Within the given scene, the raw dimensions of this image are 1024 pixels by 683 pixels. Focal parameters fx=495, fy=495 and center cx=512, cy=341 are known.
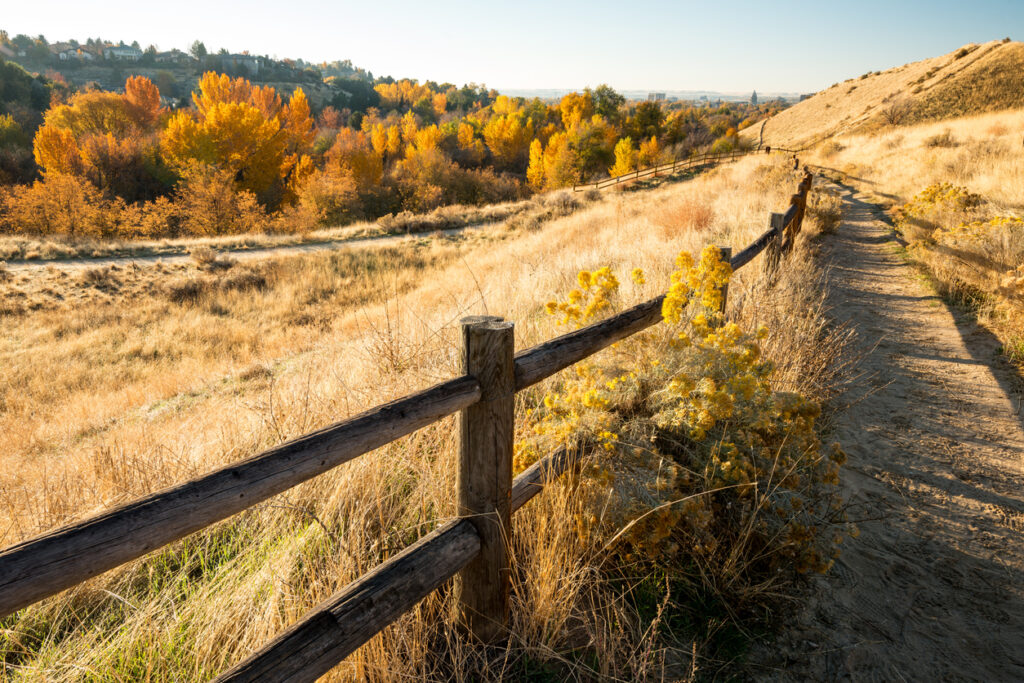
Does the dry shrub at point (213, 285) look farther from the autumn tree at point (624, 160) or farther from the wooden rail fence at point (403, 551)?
the autumn tree at point (624, 160)

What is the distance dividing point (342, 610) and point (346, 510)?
135cm

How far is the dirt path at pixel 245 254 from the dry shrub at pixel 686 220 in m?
12.9

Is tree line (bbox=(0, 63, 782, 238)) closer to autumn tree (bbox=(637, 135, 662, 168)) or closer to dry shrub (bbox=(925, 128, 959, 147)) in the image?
autumn tree (bbox=(637, 135, 662, 168))

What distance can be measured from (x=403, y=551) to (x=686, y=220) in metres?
10.0

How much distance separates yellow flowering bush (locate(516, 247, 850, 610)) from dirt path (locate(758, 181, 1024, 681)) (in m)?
0.29

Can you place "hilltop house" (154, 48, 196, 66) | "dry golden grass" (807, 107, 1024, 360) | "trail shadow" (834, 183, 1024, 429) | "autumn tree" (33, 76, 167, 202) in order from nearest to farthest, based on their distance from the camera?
"trail shadow" (834, 183, 1024, 429) < "dry golden grass" (807, 107, 1024, 360) < "autumn tree" (33, 76, 167, 202) < "hilltop house" (154, 48, 196, 66)

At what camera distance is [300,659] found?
1.30 meters

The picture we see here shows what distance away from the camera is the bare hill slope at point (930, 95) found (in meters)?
35.3

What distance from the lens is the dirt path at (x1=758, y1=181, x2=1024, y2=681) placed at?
2.33 m

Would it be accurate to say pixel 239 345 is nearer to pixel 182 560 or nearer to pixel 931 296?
pixel 182 560

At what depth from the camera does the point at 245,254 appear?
19.6 m

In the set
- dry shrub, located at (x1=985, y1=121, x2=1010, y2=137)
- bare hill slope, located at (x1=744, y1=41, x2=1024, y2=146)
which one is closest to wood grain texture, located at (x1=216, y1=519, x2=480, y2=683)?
dry shrub, located at (x1=985, y1=121, x2=1010, y2=137)

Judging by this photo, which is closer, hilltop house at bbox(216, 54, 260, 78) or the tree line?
the tree line

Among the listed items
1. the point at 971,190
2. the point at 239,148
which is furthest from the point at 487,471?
the point at 239,148
